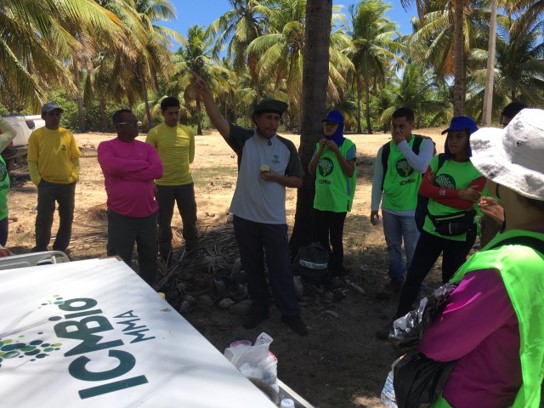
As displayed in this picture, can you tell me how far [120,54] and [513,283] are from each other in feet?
88.8

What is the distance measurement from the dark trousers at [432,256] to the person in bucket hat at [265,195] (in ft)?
3.42

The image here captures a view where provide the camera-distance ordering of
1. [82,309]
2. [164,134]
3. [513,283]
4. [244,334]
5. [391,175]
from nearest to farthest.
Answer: [513,283], [82,309], [244,334], [391,175], [164,134]

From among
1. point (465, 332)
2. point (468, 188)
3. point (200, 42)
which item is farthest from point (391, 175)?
point (200, 42)

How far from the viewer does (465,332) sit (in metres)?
1.31

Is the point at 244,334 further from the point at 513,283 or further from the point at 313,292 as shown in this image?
the point at 513,283

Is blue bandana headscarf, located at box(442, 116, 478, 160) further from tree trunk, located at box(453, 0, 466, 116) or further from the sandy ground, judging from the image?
tree trunk, located at box(453, 0, 466, 116)

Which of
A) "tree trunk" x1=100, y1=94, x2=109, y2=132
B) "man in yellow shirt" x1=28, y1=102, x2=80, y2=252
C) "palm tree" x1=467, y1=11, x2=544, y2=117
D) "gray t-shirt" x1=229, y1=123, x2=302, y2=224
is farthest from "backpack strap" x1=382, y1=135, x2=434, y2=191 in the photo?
"tree trunk" x1=100, y1=94, x2=109, y2=132

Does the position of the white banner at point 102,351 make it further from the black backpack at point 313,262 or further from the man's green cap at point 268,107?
the black backpack at point 313,262

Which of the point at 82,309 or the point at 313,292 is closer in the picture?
the point at 82,309

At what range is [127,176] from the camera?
432 cm

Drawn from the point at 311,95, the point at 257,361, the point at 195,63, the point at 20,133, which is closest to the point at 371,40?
the point at 195,63

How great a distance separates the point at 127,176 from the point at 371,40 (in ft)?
118

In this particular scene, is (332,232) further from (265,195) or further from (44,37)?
(44,37)

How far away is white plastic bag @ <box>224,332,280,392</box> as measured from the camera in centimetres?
202
